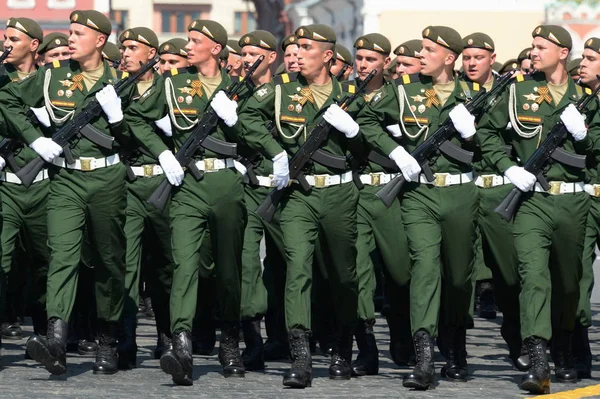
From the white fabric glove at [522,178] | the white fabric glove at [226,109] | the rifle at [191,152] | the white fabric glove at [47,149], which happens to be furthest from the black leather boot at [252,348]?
the white fabric glove at [522,178]

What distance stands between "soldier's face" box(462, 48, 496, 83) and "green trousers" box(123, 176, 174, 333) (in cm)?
298

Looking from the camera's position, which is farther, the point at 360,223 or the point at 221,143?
the point at 360,223

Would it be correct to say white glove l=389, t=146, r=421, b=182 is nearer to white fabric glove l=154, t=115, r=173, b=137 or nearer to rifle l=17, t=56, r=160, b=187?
white fabric glove l=154, t=115, r=173, b=137

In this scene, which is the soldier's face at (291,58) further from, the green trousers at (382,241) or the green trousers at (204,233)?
the green trousers at (204,233)

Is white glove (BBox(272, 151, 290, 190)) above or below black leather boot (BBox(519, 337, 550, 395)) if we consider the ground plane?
above

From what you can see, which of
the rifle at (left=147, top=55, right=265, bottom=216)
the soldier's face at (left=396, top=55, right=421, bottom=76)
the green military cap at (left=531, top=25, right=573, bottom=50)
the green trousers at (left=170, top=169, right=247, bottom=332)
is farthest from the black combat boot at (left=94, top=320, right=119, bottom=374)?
the soldier's face at (left=396, top=55, right=421, bottom=76)

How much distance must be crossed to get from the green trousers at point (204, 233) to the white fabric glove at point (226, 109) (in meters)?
0.30

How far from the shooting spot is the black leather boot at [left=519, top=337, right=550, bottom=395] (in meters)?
11.0

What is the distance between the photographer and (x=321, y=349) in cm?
1309

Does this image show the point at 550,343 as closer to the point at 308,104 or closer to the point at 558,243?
the point at 558,243

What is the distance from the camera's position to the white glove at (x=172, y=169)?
11508mm

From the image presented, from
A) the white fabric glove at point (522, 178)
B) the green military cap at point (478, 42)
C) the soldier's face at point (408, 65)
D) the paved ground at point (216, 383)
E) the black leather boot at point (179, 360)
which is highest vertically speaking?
the green military cap at point (478, 42)

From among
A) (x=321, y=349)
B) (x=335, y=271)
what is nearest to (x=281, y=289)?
(x=321, y=349)

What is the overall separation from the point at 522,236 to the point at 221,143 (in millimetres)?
1870
